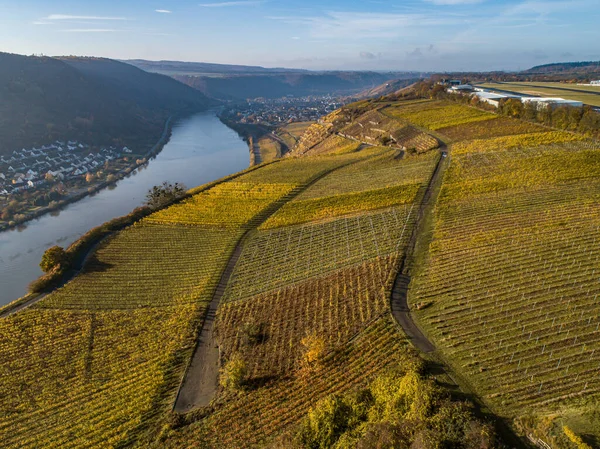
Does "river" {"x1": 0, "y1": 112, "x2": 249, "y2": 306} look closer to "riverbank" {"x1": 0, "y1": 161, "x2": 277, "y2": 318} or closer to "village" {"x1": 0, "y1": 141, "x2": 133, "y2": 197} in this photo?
"riverbank" {"x1": 0, "y1": 161, "x2": 277, "y2": 318}

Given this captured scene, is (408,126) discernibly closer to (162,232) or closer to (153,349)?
(162,232)

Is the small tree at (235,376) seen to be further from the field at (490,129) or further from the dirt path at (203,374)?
the field at (490,129)

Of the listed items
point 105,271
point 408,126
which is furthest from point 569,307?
point 408,126

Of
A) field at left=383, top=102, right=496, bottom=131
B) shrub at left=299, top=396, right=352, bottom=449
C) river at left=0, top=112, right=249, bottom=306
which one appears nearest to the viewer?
shrub at left=299, top=396, right=352, bottom=449

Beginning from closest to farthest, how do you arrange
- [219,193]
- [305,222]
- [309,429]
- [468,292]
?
[309,429], [468,292], [305,222], [219,193]

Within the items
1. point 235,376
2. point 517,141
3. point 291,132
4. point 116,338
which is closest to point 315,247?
point 235,376

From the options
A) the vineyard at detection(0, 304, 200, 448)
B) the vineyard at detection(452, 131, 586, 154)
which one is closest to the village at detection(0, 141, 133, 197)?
the vineyard at detection(0, 304, 200, 448)
